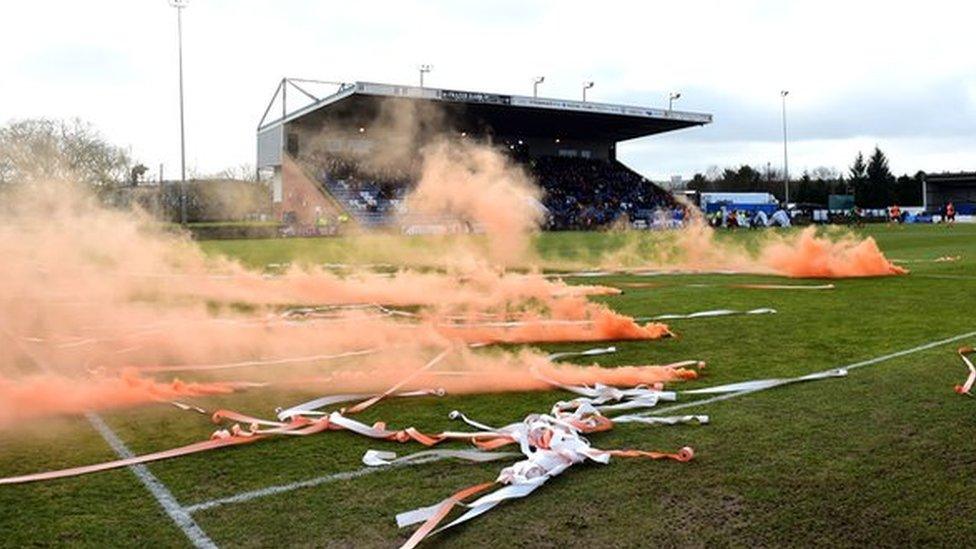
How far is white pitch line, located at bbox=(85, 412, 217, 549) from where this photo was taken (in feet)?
12.9

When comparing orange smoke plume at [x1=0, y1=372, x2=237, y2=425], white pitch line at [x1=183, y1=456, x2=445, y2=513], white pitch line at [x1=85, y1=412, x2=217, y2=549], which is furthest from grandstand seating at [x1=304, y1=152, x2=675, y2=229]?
white pitch line at [x1=183, y1=456, x2=445, y2=513]

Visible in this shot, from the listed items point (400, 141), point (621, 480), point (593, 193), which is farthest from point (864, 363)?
point (593, 193)

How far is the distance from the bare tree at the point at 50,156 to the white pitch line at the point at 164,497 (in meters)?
10.5

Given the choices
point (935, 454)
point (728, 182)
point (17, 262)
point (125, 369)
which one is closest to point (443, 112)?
point (17, 262)

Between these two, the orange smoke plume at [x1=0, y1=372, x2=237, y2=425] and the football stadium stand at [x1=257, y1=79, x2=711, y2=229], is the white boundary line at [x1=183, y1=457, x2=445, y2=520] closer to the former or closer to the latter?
the orange smoke plume at [x1=0, y1=372, x2=237, y2=425]

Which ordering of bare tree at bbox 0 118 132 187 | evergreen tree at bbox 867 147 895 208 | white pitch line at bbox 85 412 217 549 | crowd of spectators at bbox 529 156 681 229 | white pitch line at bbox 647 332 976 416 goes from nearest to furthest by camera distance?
white pitch line at bbox 85 412 217 549
white pitch line at bbox 647 332 976 416
bare tree at bbox 0 118 132 187
crowd of spectators at bbox 529 156 681 229
evergreen tree at bbox 867 147 895 208

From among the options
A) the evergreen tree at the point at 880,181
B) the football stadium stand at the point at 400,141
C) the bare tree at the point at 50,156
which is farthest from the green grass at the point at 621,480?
the evergreen tree at the point at 880,181

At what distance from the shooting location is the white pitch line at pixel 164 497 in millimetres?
3945

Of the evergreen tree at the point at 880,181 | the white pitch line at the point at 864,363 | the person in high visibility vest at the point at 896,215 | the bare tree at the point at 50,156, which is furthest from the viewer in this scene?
the evergreen tree at the point at 880,181

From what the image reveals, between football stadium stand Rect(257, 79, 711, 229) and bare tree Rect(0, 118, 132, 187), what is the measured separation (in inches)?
526

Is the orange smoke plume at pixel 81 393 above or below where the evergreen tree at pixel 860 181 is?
below

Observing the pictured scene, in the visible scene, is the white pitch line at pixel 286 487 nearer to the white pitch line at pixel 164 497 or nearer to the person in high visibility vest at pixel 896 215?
the white pitch line at pixel 164 497

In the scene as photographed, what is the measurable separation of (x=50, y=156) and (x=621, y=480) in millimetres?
15417

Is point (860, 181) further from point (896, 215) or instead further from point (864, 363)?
point (864, 363)
